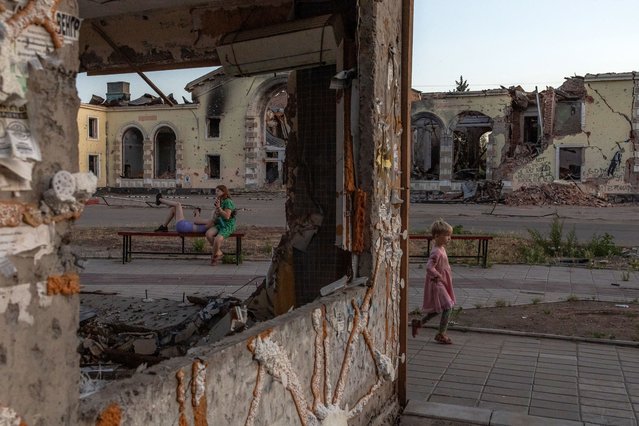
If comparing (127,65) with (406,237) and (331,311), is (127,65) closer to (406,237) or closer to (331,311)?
(406,237)

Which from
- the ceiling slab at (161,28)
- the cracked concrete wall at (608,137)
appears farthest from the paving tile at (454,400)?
the cracked concrete wall at (608,137)

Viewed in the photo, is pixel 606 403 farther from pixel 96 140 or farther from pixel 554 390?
pixel 96 140

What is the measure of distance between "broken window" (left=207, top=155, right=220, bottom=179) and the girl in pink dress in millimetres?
31344

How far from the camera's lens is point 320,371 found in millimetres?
3543

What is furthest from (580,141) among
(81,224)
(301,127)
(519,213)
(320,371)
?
(320,371)

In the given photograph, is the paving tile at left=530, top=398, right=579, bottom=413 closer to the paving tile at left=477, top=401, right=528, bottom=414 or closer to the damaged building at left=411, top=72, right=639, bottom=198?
the paving tile at left=477, top=401, right=528, bottom=414

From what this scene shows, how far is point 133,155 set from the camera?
42625 mm

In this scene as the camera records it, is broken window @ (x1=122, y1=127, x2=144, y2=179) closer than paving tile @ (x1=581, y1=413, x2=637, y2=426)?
No

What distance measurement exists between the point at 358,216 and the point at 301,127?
165 centimetres

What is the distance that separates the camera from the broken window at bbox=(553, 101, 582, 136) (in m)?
34.1

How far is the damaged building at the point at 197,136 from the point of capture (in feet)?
117

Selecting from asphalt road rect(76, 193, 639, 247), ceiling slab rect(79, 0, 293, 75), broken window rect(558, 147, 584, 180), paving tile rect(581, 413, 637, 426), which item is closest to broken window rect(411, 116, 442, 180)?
broken window rect(558, 147, 584, 180)

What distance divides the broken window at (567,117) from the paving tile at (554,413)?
103ft

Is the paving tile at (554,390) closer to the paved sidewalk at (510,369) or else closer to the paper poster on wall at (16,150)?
the paved sidewalk at (510,369)
